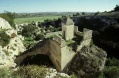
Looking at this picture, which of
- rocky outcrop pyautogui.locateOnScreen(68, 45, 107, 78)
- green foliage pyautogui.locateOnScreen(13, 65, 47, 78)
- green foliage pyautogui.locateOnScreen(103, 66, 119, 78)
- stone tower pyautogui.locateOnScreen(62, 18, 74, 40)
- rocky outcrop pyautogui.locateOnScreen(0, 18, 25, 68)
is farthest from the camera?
green foliage pyautogui.locateOnScreen(103, 66, 119, 78)

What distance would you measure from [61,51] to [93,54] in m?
5.04

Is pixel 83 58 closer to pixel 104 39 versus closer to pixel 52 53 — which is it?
pixel 52 53

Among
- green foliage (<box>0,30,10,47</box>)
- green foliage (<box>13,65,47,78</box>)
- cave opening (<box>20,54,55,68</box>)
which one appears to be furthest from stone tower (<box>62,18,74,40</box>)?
green foliage (<box>0,30,10,47</box>)

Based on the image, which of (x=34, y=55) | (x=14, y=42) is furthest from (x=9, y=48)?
(x=34, y=55)

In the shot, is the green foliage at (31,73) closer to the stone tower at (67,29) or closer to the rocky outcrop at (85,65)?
the rocky outcrop at (85,65)

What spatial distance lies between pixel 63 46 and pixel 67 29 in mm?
3274

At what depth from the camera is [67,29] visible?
69.9ft

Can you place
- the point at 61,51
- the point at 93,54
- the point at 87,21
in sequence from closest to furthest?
1. the point at 61,51
2. the point at 93,54
3. the point at 87,21

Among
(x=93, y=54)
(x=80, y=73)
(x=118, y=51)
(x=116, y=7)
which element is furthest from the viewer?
(x=116, y=7)

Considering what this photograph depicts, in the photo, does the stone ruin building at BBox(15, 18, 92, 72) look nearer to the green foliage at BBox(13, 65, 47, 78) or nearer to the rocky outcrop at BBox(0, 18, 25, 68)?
the rocky outcrop at BBox(0, 18, 25, 68)

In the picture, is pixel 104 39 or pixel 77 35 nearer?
pixel 77 35

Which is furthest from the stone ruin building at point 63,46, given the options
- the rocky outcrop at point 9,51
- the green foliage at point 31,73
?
the green foliage at point 31,73

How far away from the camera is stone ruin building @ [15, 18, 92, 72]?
1924 cm

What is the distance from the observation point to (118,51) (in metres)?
39.3
